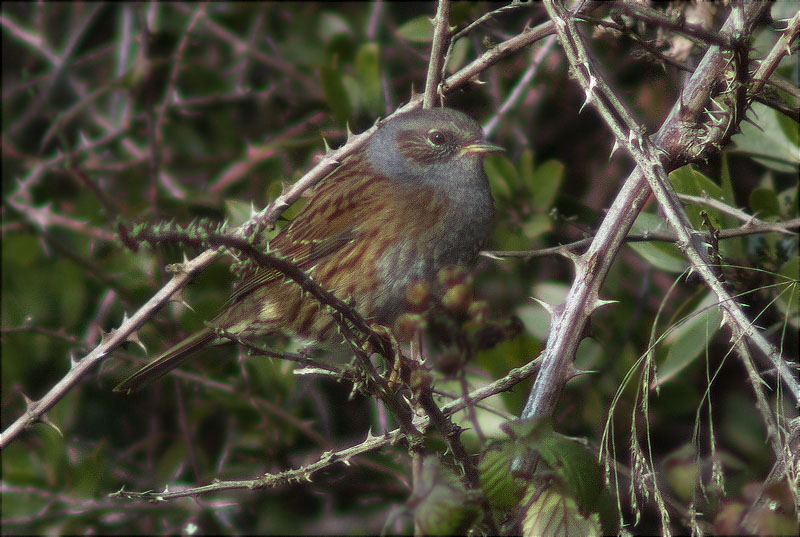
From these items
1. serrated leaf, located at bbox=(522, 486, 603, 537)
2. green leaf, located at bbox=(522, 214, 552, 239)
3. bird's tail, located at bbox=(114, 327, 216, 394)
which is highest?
serrated leaf, located at bbox=(522, 486, 603, 537)

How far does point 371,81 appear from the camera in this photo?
12.3ft

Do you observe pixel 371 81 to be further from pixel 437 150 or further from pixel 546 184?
pixel 546 184

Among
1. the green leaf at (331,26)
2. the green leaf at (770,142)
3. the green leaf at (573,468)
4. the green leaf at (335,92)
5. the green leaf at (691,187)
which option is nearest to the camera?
the green leaf at (573,468)

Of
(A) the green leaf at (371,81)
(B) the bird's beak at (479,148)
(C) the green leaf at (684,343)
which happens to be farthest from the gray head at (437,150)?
(C) the green leaf at (684,343)

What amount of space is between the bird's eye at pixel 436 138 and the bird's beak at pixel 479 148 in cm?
9

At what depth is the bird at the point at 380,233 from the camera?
302cm

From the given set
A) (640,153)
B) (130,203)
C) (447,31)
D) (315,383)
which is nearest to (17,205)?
(130,203)

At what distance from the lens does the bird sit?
119 inches

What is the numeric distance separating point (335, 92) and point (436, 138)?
0.59 meters

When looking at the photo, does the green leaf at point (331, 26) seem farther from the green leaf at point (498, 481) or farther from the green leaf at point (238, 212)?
the green leaf at point (498, 481)

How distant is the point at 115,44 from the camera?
489cm

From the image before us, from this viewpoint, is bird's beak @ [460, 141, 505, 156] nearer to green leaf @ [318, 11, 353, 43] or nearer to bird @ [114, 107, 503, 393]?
bird @ [114, 107, 503, 393]

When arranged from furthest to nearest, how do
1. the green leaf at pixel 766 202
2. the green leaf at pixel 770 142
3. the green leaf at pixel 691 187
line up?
1. the green leaf at pixel 766 202
2. the green leaf at pixel 770 142
3. the green leaf at pixel 691 187

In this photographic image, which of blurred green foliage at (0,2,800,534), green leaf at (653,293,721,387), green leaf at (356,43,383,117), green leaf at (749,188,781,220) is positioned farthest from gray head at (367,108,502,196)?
green leaf at (749,188,781,220)
